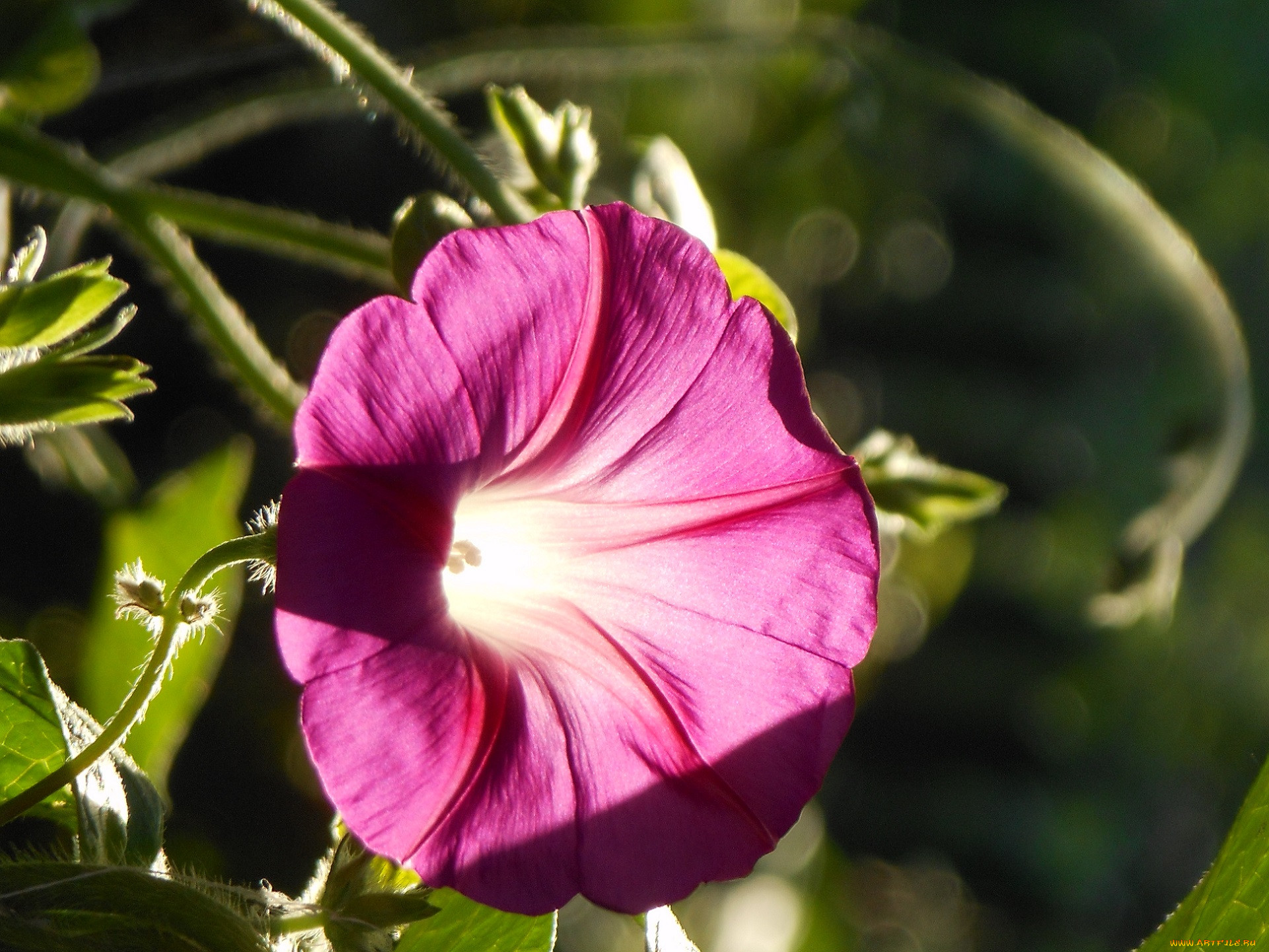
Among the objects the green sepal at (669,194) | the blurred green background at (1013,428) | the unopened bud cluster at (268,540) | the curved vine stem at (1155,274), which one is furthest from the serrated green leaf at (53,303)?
the blurred green background at (1013,428)

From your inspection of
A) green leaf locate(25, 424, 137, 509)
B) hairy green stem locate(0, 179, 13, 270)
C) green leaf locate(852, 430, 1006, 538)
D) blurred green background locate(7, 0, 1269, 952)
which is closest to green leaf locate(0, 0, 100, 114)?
hairy green stem locate(0, 179, 13, 270)

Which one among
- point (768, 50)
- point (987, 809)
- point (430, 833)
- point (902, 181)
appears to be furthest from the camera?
point (987, 809)

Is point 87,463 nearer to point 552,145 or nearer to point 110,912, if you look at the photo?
point 552,145

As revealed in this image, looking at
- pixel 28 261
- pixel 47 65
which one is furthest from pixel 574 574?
pixel 47 65

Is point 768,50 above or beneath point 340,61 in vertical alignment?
beneath

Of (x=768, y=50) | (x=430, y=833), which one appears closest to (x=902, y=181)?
(x=768, y=50)

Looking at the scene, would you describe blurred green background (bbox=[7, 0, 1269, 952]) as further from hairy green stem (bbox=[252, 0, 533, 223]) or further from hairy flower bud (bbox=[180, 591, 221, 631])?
hairy flower bud (bbox=[180, 591, 221, 631])

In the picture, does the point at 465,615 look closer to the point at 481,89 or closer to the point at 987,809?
the point at 481,89
